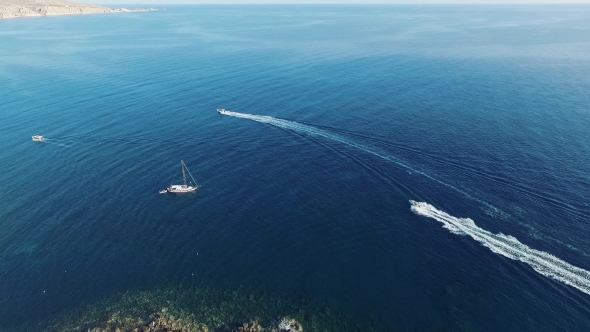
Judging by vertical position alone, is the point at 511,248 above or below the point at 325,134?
below

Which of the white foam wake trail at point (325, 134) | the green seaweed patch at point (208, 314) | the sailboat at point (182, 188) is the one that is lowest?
the green seaweed patch at point (208, 314)

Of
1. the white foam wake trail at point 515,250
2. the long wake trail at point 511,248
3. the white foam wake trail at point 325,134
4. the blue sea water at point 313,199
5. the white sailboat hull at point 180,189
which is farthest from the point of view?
the white sailboat hull at point 180,189

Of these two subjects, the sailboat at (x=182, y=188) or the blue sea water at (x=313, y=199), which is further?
the sailboat at (x=182, y=188)

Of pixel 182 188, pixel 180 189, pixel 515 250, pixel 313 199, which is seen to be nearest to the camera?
pixel 515 250

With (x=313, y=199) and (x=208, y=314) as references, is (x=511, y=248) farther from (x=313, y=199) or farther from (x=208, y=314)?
(x=208, y=314)

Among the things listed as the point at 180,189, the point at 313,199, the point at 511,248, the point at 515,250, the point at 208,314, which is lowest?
the point at 208,314

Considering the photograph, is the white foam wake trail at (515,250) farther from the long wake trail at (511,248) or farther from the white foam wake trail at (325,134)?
the white foam wake trail at (325,134)

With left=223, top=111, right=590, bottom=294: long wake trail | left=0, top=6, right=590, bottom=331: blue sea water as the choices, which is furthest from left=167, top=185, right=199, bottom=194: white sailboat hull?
left=223, top=111, right=590, bottom=294: long wake trail

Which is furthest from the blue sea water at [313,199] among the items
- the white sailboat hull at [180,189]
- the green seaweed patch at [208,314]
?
the green seaweed patch at [208,314]

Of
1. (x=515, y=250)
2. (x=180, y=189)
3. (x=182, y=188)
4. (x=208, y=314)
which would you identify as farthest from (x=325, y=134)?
(x=208, y=314)

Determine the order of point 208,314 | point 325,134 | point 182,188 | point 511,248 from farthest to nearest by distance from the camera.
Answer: point 325,134, point 182,188, point 511,248, point 208,314
